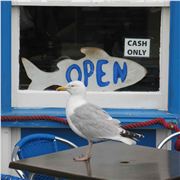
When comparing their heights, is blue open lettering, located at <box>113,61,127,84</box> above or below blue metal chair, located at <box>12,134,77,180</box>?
above

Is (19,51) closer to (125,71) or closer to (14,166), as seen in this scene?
(125,71)

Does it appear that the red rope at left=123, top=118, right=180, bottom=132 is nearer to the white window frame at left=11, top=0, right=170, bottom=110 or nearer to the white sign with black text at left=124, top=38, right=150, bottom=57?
the white window frame at left=11, top=0, right=170, bottom=110

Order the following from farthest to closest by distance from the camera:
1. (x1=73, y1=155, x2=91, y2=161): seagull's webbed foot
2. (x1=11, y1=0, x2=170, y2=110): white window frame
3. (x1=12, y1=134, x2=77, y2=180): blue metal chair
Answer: (x1=11, y1=0, x2=170, y2=110): white window frame → (x1=12, y1=134, x2=77, y2=180): blue metal chair → (x1=73, y1=155, x2=91, y2=161): seagull's webbed foot

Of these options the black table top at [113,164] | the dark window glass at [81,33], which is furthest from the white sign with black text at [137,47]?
the black table top at [113,164]

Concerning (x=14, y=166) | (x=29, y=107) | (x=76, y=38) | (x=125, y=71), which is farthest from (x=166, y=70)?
(x=14, y=166)

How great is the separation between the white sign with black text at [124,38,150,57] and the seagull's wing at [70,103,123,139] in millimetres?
1275

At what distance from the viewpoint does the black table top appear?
306 centimetres

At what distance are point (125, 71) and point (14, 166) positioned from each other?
62.3 inches

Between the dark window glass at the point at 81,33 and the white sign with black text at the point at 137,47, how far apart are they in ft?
0.10

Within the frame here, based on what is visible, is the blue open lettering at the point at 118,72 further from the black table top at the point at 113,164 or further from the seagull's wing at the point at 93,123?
the seagull's wing at the point at 93,123

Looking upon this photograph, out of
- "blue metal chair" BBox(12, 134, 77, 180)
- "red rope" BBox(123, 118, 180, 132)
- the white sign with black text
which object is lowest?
"blue metal chair" BBox(12, 134, 77, 180)

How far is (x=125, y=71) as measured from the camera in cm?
467

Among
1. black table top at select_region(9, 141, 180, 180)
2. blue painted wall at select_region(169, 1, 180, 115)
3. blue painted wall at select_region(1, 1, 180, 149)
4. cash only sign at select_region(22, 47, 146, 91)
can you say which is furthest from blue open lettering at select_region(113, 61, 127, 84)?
black table top at select_region(9, 141, 180, 180)

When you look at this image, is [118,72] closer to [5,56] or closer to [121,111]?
[121,111]
